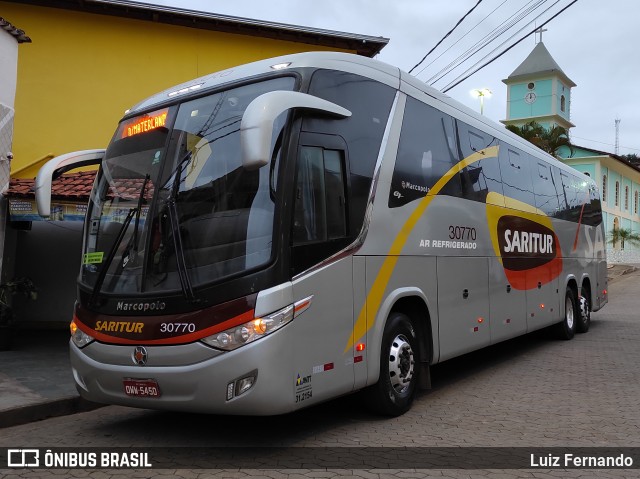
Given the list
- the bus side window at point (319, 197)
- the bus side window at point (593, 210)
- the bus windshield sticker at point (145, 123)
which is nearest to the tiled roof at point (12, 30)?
the bus windshield sticker at point (145, 123)

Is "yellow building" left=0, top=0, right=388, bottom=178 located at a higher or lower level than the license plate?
higher

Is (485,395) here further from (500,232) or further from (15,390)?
(15,390)

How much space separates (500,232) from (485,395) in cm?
264

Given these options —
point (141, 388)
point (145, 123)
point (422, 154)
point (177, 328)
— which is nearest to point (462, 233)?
point (422, 154)

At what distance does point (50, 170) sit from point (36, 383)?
9.75ft

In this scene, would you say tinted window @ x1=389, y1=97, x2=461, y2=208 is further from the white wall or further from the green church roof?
the green church roof

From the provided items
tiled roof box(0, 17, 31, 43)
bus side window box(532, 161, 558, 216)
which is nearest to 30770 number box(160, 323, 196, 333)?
tiled roof box(0, 17, 31, 43)

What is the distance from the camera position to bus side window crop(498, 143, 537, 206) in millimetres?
9477

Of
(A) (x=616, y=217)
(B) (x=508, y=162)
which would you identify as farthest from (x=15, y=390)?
(A) (x=616, y=217)

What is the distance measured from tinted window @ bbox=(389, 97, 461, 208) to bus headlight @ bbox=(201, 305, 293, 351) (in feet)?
6.95

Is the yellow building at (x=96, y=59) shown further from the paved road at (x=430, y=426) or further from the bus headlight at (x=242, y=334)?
the bus headlight at (x=242, y=334)

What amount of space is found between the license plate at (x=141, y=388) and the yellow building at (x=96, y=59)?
9.79 m

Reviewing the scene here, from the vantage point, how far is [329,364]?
17.3 ft

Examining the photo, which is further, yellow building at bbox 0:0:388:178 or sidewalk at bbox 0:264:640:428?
yellow building at bbox 0:0:388:178
